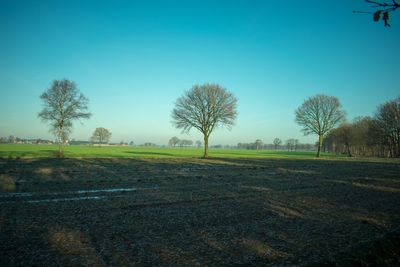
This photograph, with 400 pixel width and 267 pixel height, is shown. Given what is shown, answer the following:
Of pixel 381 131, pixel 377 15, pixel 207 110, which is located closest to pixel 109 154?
pixel 207 110

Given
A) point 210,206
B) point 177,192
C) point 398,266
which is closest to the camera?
point 398,266

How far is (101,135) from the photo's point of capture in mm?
150375

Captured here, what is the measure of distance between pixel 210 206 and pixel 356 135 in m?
83.0

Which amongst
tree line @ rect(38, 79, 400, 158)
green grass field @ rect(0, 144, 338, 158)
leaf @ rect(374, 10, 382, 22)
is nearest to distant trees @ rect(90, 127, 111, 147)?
green grass field @ rect(0, 144, 338, 158)

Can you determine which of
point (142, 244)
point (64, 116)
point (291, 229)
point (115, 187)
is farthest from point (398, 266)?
point (64, 116)

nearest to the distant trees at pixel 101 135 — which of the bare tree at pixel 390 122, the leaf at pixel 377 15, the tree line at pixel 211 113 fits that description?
the tree line at pixel 211 113

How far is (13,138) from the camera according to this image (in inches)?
7426

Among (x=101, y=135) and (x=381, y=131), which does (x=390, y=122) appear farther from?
(x=101, y=135)

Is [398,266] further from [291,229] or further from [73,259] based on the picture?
[73,259]

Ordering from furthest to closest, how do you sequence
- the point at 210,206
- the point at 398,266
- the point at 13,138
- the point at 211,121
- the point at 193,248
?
the point at 13,138, the point at 211,121, the point at 210,206, the point at 193,248, the point at 398,266

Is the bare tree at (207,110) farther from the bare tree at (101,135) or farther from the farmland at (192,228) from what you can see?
the bare tree at (101,135)

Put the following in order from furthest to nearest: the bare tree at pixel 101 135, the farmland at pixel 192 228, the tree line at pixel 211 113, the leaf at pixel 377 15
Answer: the bare tree at pixel 101 135 → the tree line at pixel 211 113 → the farmland at pixel 192 228 → the leaf at pixel 377 15

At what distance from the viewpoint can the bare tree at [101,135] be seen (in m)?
150

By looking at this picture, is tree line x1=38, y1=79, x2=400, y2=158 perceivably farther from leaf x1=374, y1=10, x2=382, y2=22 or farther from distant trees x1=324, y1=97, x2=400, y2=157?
leaf x1=374, y1=10, x2=382, y2=22
